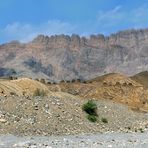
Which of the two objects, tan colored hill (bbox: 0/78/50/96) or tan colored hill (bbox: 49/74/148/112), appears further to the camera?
tan colored hill (bbox: 49/74/148/112)

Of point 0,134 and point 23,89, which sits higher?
point 23,89

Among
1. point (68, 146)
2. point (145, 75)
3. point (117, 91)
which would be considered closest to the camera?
point (68, 146)

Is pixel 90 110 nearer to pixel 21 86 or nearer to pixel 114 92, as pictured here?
pixel 21 86

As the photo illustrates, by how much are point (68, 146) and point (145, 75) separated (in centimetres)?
12496

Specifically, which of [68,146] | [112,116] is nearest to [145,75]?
[112,116]

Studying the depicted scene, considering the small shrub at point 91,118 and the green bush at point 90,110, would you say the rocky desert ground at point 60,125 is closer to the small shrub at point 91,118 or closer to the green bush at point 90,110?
the small shrub at point 91,118

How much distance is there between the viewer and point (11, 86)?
6400 centimetres

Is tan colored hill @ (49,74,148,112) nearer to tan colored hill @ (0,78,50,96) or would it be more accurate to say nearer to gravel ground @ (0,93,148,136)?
tan colored hill @ (0,78,50,96)

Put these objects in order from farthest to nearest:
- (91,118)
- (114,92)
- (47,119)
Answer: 1. (114,92)
2. (91,118)
3. (47,119)

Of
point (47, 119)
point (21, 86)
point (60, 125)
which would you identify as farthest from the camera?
point (21, 86)

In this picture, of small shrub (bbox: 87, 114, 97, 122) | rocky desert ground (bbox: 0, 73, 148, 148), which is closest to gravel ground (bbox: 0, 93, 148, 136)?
rocky desert ground (bbox: 0, 73, 148, 148)

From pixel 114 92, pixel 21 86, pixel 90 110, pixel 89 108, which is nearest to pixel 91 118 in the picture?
pixel 90 110

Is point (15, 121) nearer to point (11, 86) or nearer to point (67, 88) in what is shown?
point (11, 86)

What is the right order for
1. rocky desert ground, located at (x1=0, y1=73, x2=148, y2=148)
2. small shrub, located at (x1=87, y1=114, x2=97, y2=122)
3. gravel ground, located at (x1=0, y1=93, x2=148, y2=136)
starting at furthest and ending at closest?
small shrub, located at (x1=87, y1=114, x2=97, y2=122)
gravel ground, located at (x1=0, y1=93, x2=148, y2=136)
rocky desert ground, located at (x1=0, y1=73, x2=148, y2=148)
